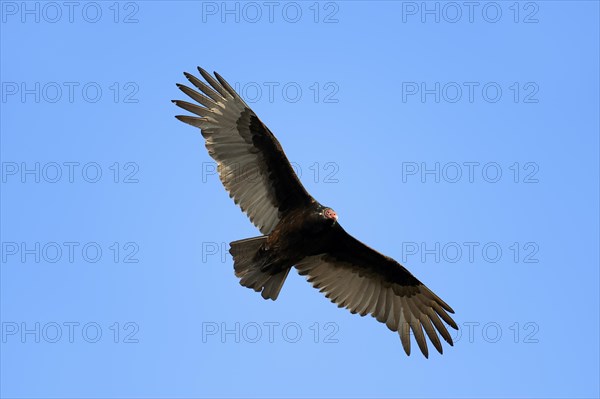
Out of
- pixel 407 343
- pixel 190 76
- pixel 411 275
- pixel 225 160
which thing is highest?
pixel 190 76

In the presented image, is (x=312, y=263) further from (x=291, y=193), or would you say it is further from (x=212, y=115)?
(x=212, y=115)

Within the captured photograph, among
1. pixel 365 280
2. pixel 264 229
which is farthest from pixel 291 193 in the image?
pixel 365 280

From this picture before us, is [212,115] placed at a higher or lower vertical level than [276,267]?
higher

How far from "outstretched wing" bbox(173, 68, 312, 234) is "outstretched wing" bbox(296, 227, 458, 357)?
1157 millimetres

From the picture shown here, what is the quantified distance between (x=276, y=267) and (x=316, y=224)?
929mm

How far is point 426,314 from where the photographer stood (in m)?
15.7

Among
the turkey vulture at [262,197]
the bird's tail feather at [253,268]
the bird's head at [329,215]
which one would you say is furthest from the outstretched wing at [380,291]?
→ the bird's head at [329,215]

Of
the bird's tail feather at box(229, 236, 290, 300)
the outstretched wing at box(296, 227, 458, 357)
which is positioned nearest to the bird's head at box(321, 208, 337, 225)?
the bird's tail feather at box(229, 236, 290, 300)

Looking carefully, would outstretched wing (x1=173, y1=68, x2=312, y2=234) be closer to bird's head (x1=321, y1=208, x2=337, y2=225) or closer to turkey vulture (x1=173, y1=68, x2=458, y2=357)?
turkey vulture (x1=173, y1=68, x2=458, y2=357)

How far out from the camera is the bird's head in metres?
14.3

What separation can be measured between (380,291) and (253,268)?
2.17 m

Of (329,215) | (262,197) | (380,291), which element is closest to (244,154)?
(262,197)

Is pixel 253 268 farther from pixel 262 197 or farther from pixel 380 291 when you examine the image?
pixel 380 291

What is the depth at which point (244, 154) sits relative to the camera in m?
14.8
